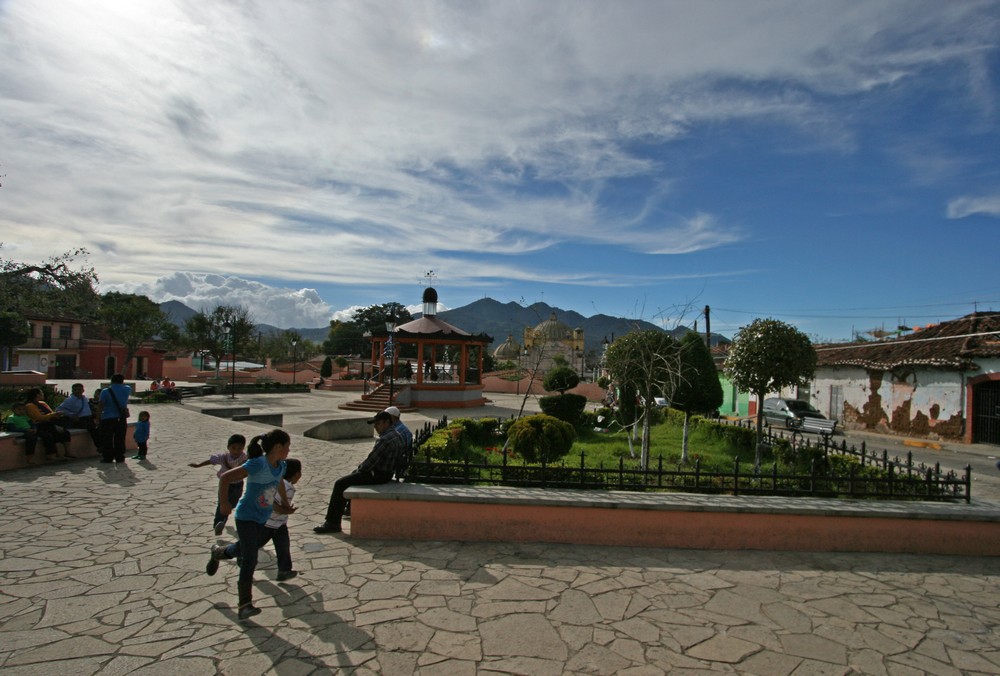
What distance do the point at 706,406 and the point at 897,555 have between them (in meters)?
7.77

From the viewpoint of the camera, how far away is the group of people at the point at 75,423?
28.7 feet

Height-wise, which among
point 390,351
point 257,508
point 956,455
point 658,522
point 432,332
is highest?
point 432,332

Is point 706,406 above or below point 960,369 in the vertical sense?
below

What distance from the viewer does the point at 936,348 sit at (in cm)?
1984

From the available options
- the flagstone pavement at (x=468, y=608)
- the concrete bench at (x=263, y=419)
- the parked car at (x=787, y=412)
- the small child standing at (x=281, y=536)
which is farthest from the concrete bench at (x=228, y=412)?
Result: the parked car at (x=787, y=412)

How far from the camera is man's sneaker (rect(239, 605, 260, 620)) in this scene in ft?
13.4

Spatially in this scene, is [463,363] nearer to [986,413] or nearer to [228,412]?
[228,412]

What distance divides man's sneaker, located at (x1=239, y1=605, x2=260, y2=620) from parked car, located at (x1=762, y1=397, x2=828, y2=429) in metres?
20.7

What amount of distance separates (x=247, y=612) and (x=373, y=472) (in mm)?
2072

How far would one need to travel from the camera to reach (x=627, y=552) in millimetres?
5664

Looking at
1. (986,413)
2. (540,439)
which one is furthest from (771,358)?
(986,413)

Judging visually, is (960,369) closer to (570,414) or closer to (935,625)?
(570,414)

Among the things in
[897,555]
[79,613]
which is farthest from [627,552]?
[79,613]

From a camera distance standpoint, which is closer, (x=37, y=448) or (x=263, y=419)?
(x=37, y=448)
